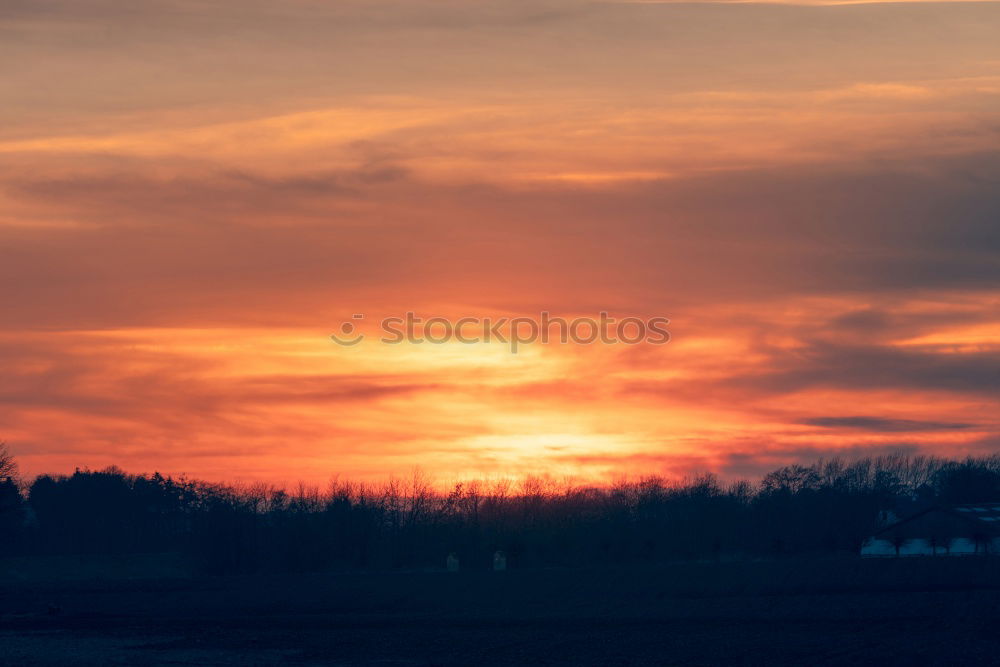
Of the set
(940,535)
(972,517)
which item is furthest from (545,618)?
(972,517)

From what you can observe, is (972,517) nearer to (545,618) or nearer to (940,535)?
(940,535)

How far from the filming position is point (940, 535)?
125125 millimetres

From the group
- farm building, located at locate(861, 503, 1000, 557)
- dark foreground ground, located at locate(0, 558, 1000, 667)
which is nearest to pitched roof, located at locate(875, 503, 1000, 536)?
farm building, located at locate(861, 503, 1000, 557)

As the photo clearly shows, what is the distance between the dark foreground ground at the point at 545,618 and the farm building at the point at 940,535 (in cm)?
3030

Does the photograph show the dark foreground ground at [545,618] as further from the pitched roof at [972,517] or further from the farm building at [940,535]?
the pitched roof at [972,517]

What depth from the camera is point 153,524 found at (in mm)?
181125

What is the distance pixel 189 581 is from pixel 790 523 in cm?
7443

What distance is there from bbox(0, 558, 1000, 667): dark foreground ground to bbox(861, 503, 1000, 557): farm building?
1193 inches

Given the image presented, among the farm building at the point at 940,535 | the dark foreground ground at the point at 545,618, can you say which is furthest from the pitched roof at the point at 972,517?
the dark foreground ground at the point at 545,618

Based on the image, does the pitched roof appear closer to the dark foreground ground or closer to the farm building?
the farm building

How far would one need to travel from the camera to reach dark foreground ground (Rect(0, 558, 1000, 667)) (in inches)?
1762

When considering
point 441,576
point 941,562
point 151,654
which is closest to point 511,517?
point 441,576

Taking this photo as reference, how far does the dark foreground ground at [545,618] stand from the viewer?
44750mm

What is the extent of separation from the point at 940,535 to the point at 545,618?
254 ft
